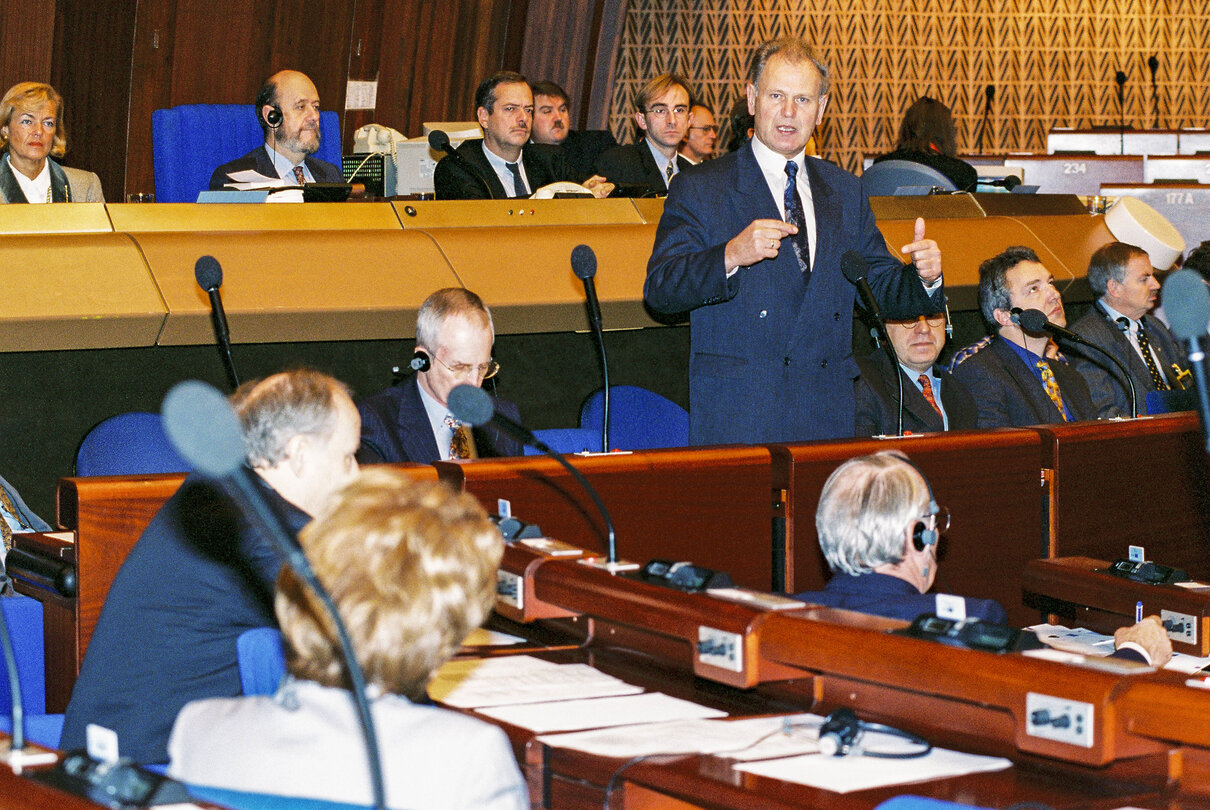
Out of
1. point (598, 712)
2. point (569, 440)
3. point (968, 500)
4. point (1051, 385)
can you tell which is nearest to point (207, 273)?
point (569, 440)

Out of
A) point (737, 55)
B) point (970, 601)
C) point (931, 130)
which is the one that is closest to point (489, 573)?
point (970, 601)

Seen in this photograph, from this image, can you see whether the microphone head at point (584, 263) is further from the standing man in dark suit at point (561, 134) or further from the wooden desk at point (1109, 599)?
the standing man in dark suit at point (561, 134)

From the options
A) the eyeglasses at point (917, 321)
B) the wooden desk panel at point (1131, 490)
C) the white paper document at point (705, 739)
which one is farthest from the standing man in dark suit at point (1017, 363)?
the white paper document at point (705, 739)

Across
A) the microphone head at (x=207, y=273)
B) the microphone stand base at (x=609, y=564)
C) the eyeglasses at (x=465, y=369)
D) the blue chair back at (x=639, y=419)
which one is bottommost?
the microphone stand base at (x=609, y=564)

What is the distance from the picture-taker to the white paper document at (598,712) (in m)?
1.90

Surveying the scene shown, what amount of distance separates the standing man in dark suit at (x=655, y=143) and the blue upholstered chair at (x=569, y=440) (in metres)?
2.44

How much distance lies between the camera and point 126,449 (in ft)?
11.3

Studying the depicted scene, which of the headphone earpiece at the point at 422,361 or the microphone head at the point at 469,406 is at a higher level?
the headphone earpiece at the point at 422,361

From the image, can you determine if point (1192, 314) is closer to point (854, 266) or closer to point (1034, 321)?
point (854, 266)

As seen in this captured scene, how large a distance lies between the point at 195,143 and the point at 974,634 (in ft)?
12.9

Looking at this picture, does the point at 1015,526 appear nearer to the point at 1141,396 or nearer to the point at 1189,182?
the point at 1141,396

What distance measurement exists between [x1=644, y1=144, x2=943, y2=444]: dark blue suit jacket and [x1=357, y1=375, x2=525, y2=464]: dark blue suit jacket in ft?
1.44

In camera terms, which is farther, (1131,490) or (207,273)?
(1131,490)

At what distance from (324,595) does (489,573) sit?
0.90 feet
